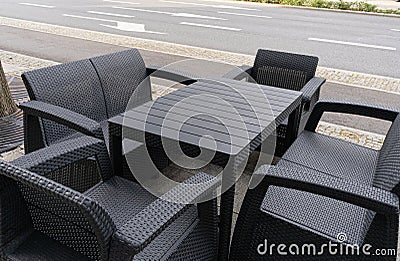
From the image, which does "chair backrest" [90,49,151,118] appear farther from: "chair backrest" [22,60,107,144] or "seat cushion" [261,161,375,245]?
"seat cushion" [261,161,375,245]

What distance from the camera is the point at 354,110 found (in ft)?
9.16

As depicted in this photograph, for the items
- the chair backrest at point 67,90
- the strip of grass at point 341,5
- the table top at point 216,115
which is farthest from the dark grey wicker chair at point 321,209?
the strip of grass at point 341,5

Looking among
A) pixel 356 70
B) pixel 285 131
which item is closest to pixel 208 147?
pixel 285 131

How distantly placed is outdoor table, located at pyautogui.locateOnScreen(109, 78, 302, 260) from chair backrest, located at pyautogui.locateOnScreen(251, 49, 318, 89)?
87 cm

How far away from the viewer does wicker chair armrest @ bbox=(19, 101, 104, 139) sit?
7.47 feet

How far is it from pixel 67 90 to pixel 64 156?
985 mm

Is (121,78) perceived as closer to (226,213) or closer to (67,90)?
(67,90)

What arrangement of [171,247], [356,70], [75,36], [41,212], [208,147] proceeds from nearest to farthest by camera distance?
[41,212] < [171,247] < [208,147] < [356,70] < [75,36]

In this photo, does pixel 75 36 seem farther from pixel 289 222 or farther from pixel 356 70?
pixel 289 222

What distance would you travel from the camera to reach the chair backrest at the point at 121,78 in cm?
305

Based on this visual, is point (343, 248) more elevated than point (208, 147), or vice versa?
point (208, 147)

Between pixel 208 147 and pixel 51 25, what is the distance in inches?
380

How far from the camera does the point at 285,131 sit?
308cm

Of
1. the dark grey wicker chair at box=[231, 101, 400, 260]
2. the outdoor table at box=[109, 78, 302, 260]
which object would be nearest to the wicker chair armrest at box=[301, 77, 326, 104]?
the outdoor table at box=[109, 78, 302, 260]
